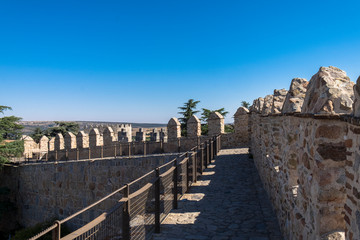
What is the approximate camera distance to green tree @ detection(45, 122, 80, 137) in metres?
38.2

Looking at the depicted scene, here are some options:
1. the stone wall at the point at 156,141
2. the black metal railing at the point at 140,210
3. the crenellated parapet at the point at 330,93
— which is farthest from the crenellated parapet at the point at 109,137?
the crenellated parapet at the point at 330,93

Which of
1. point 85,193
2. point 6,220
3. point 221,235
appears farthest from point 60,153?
point 221,235

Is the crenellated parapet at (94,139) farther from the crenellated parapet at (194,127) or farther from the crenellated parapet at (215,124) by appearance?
the crenellated parapet at (215,124)

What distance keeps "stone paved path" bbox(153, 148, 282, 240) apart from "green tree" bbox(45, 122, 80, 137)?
34094 millimetres

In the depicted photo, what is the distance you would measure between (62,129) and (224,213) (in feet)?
122

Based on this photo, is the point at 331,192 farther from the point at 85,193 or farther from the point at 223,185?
the point at 85,193

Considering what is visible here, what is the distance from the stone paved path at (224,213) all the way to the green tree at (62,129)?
112 feet

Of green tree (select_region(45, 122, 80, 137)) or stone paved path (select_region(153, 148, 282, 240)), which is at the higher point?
green tree (select_region(45, 122, 80, 137))

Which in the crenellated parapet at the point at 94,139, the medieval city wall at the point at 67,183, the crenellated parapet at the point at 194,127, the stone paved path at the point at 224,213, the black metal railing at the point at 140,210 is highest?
the crenellated parapet at the point at 194,127

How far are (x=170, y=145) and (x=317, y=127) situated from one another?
1338 centimetres

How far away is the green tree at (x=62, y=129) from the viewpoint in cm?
3816

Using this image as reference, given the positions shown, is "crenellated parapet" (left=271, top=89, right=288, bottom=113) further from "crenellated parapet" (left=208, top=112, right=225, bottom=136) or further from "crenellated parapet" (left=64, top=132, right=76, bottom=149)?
"crenellated parapet" (left=64, top=132, right=76, bottom=149)

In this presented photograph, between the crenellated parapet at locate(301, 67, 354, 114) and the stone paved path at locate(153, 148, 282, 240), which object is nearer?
the crenellated parapet at locate(301, 67, 354, 114)

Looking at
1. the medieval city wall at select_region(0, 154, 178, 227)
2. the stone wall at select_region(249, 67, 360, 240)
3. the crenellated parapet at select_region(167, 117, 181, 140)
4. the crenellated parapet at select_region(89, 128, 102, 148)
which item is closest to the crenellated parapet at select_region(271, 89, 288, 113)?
the stone wall at select_region(249, 67, 360, 240)
